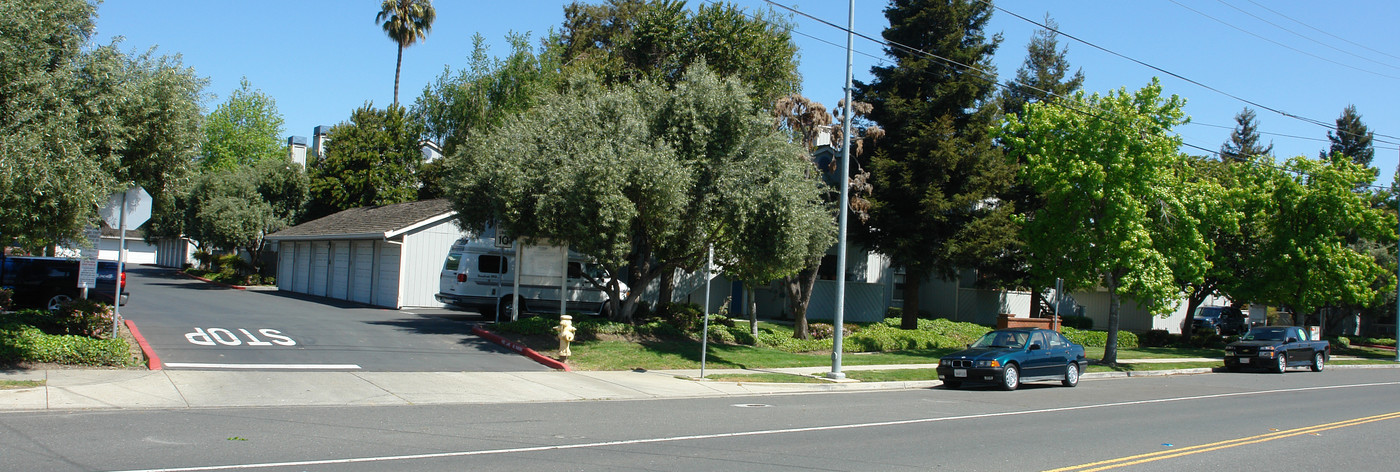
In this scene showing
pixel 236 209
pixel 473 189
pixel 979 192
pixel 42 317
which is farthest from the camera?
pixel 236 209

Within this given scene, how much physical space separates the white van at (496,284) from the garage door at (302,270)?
44.9ft

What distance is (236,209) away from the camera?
138ft

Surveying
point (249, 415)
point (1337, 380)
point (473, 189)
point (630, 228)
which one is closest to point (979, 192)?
point (1337, 380)

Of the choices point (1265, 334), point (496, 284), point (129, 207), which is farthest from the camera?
point (1265, 334)

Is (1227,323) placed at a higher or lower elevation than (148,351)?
higher

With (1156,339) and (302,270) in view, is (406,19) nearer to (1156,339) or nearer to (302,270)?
(302,270)

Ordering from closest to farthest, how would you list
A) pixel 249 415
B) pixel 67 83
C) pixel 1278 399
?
1. pixel 249 415
2. pixel 67 83
3. pixel 1278 399

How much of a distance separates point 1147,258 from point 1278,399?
617 centimetres

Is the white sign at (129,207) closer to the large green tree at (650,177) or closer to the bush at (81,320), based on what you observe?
the bush at (81,320)

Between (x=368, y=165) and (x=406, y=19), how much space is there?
11.9 m

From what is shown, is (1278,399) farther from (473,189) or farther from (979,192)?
(473,189)

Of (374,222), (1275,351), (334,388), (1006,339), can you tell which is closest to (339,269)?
(374,222)

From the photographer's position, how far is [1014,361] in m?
17.8

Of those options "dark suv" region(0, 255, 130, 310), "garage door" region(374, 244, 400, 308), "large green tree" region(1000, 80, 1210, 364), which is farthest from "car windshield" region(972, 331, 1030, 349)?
"dark suv" region(0, 255, 130, 310)
